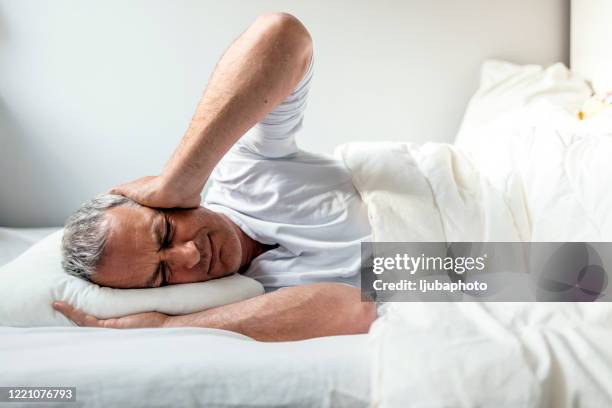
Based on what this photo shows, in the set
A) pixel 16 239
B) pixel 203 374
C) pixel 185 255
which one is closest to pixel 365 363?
pixel 203 374

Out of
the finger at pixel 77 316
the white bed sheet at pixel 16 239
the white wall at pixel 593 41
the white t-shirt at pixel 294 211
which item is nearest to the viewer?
the finger at pixel 77 316

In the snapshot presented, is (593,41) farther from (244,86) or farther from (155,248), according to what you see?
(155,248)

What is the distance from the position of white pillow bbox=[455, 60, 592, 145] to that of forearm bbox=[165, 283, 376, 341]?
1.08m

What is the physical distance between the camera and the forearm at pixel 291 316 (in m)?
1.05

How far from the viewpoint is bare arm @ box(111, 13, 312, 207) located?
3.14 ft

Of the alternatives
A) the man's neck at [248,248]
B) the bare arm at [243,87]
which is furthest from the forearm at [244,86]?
the man's neck at [248,248]

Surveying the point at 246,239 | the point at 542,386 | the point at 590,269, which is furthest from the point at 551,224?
the point at 246,239

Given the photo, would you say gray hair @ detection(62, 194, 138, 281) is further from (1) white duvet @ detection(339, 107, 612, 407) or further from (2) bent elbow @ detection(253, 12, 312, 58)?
(1) white duvet @ detection(339, 107, 612, 407)

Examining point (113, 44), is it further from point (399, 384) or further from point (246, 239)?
point (399, 384)

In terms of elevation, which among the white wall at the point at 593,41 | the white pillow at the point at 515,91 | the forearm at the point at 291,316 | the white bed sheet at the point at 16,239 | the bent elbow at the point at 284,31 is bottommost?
the white bed sheet at the point at 16,239

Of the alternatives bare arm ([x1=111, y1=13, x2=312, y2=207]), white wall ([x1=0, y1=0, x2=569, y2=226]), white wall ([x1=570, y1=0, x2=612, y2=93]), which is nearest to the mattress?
bare arm ([x1=111, y1=13, x2=312, y2=207])

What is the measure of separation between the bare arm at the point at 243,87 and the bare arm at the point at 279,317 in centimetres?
28

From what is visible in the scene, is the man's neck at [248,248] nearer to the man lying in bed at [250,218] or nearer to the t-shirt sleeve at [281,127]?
the man lying in bed at [250,218]

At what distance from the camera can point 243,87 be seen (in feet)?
3.14
